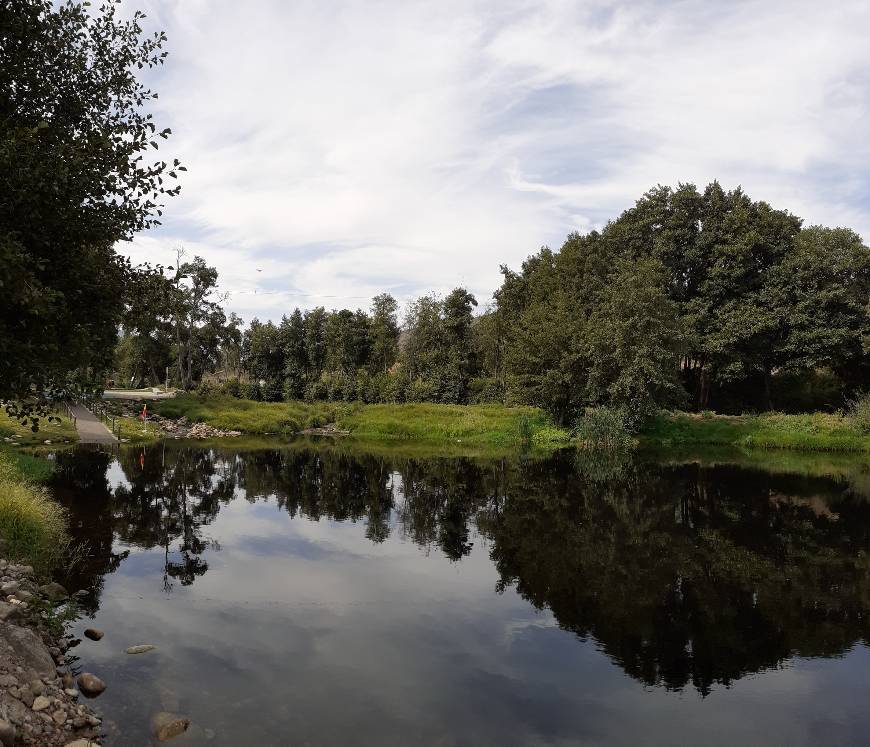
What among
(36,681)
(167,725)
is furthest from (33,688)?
(167,725)

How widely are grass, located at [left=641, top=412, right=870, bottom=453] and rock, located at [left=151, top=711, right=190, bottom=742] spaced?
159 ft

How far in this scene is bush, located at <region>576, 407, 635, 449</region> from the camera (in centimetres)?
4884

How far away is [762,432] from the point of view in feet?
171

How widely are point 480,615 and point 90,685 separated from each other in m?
8.80

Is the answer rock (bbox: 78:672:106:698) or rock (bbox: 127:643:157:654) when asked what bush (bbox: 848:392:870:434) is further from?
rock (bbox: 78:672:106:698)

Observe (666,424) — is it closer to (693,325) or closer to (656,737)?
(693,325)

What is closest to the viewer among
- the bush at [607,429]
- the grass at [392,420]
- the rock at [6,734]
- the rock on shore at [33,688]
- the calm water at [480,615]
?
the rock at [6,734]

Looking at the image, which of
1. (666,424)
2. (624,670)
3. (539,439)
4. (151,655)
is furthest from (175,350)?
(624,670)

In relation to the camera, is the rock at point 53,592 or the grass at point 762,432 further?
the grass at point 762,432

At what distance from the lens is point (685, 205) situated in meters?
60.5

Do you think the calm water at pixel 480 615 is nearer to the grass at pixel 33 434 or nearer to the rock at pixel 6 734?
the rock at pixel 6 734

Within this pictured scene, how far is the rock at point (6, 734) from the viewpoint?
7312 mm

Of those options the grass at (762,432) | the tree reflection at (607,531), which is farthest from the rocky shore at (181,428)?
the grass at (762,432)

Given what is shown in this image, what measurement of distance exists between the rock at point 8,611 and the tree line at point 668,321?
4303 centimetres
